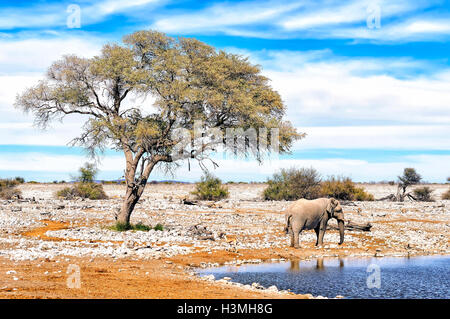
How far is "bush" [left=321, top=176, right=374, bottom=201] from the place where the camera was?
46.6 m

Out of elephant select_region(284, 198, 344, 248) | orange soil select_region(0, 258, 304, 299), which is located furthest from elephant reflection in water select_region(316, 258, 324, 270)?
orange soil select_region(0, 258, 304, 299)

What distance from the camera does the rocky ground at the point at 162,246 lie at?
37.9ft

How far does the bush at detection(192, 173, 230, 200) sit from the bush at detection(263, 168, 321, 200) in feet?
17.0

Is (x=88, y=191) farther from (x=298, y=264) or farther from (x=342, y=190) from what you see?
(x=298, y=264)

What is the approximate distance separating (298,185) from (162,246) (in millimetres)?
28798

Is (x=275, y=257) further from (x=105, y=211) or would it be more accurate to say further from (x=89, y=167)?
(x=89, y=167)

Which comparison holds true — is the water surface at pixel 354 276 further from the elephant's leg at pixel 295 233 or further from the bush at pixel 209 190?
the bush at pixel 209 190

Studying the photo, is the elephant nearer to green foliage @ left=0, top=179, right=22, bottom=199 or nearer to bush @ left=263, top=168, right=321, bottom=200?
bush @ left=263, top=168, right=321, bottom=200

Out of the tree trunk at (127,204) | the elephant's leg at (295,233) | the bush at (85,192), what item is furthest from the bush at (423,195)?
the tree trunk at (127,204)

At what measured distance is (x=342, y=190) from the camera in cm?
4738
